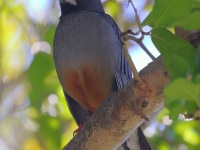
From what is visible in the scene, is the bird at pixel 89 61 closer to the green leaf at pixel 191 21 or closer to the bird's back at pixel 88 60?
the bird's back at pixel 88 60

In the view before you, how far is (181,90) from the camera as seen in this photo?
64.1 inches

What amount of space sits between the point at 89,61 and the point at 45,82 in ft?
1.53

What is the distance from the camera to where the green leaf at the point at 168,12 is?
1.92 metres

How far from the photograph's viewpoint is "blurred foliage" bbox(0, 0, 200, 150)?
193 cm

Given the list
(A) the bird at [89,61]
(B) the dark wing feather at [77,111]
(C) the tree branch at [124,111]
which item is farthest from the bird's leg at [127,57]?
(B) the dark wing feather at [77,111]

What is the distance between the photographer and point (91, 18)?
12.0ft

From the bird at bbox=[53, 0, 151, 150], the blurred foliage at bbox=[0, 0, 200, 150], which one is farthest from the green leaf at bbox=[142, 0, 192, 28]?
the bird at bbox=[53, 0, 151, 150]

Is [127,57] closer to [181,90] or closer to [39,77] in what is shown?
[181,90]

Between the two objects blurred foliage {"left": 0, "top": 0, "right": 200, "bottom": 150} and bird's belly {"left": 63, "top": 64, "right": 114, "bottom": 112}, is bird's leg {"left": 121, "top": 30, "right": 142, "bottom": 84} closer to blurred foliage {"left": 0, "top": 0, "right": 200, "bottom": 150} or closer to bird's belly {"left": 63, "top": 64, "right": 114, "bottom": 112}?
blurred foliage {"left": 0, "top": 0, "right": 200, "bottom": 150}

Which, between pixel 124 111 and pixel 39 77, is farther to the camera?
pixel 39 77

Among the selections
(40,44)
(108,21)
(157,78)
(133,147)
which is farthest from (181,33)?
(40,44)

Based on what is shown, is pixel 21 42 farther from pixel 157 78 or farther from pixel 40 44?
pixel 157 78

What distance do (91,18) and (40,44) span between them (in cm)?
103

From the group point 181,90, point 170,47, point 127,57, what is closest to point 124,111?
point 127,57
